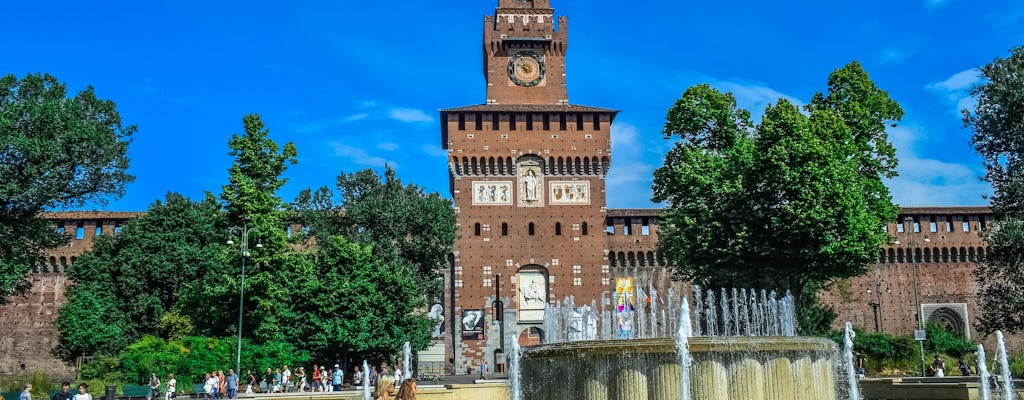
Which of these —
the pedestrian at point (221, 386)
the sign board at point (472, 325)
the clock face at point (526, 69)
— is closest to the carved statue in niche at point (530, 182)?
the clock face at point (526, 69)

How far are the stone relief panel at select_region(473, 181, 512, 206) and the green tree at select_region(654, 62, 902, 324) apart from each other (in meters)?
15.7

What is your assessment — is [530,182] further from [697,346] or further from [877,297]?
[697,346]

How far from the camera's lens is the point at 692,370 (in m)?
12.2

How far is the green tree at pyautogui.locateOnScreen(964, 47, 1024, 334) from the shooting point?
24.9 metres

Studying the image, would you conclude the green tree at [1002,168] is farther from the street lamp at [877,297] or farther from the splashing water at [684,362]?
the street lamp at [877,297]

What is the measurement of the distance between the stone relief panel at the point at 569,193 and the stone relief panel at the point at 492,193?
214 cm

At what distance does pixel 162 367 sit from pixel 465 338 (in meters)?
17.5

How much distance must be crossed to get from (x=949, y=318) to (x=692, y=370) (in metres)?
46.1

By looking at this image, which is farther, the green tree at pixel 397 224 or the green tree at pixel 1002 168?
the green tree at pixel 397 224

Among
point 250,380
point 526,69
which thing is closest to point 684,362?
point 250,380

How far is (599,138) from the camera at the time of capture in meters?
46.3

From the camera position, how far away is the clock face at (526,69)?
47469mm

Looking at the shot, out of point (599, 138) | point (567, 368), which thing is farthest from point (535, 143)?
point (567, 368)

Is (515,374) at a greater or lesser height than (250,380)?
greater
